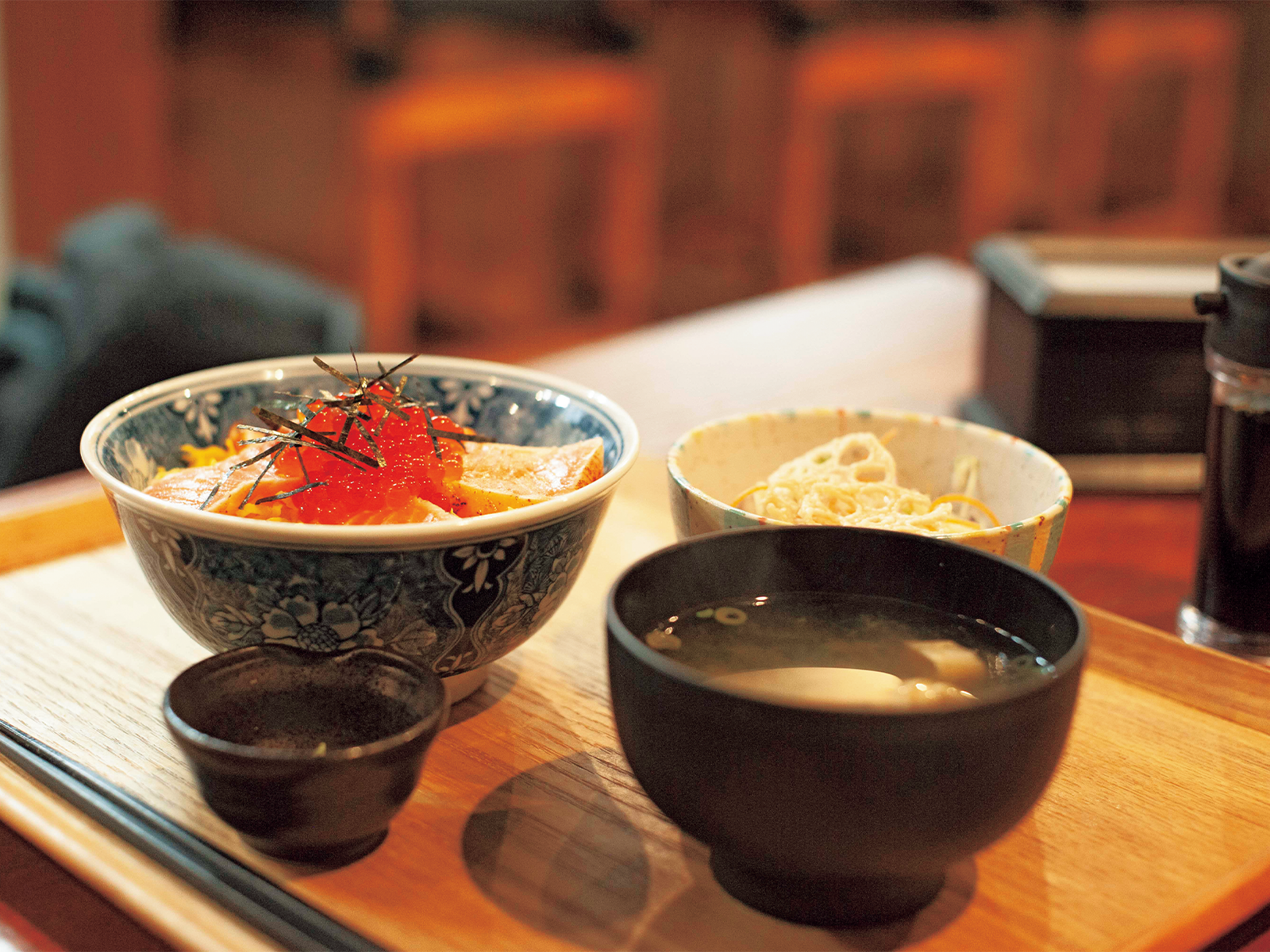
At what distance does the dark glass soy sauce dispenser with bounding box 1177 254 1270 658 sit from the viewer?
0.89 m

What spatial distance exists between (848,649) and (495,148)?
2.78 m

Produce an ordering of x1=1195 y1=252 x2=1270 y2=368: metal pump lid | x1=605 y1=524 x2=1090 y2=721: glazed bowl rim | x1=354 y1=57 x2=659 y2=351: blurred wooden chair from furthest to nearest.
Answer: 1. x1=354 y1=57 x2=659 y2=351: blurred wooden chair
2. x1=1195 y1=252 x2=1270 y2=368: metal pump lid
3. x1=605 y1=524 x2=1090 y2=721: glazed bowl rim

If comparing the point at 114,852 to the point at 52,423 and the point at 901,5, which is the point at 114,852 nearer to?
the point at 52,423

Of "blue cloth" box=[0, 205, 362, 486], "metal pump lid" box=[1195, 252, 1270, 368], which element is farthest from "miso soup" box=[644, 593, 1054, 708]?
"blue cloth" box=[0, 205, 362, 486]

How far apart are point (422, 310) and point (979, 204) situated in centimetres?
193

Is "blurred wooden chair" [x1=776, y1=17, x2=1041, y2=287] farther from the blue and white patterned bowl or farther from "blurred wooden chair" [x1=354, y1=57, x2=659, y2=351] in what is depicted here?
the blue and white patterned bowl

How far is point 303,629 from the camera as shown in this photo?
2.36 ft

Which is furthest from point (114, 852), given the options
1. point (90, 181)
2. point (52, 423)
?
point (90, 181)

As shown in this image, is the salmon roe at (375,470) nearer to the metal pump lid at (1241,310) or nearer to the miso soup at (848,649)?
the miso soup at (848,649)

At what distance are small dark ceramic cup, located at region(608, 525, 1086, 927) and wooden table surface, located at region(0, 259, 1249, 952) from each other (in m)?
0.22

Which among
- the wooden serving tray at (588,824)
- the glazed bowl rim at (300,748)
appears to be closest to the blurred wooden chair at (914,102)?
the wooden serving tray at (588,824)

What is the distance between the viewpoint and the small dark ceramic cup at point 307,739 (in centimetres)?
60

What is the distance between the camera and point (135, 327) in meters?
1.75

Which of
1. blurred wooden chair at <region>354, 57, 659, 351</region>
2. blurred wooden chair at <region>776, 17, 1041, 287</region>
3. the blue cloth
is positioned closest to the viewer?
the blue cloth
